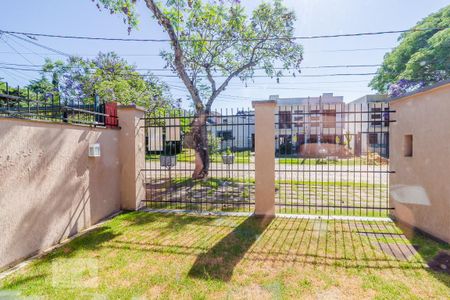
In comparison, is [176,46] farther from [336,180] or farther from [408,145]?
[336,180]

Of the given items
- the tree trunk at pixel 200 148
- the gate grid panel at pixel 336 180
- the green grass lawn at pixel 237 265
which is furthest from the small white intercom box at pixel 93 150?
the tree trunk at pixel 200 148

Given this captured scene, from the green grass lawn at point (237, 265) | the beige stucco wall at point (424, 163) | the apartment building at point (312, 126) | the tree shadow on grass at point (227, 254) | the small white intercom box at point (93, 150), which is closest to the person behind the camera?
the green grass lawn at point (237, 265)

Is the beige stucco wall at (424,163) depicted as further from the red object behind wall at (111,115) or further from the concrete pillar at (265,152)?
the red object behind wall at (111,115)

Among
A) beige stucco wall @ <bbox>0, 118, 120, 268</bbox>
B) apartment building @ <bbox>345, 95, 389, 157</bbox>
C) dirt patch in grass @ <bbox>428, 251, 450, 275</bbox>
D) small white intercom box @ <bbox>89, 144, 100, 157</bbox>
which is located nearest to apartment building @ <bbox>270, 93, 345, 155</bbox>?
apartment building @ <bbox>345, 95, 389, 157</bbox>

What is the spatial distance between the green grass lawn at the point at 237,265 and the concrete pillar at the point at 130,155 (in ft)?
4.06

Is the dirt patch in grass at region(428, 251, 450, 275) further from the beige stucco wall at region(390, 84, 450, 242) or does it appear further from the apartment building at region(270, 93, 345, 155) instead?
the apartment building at region(270, 93, 345, 155)

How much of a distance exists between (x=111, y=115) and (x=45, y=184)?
2.36 meters

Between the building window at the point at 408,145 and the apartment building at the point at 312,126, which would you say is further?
the apartment building at the point at 312,126

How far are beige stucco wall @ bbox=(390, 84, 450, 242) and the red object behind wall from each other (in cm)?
656

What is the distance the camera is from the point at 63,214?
4.16 m

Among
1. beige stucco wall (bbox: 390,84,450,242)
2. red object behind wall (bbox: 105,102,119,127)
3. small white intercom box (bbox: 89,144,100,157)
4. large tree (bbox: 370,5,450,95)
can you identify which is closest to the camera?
→ beige stucco wall (bbox: 390,84,450,242)

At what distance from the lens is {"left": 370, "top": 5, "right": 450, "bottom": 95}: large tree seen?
15.8 m

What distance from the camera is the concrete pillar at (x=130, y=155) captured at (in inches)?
231

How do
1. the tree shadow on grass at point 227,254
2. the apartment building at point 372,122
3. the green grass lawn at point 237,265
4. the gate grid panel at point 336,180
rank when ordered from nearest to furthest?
the green grass lawn at point 237,265
the tree shadow on grass at point 227,254
the apartment building at point 372,122
the gate grid panel at point 336,180
